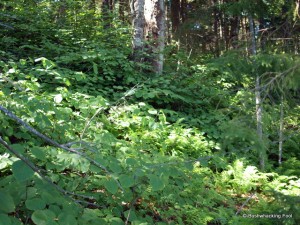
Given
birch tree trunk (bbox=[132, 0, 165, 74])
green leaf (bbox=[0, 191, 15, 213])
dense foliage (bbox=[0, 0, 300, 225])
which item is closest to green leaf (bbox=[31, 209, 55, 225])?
dense foliage (bbox=[0, 0, 300, 225])

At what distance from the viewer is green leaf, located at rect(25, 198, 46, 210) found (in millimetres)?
1584

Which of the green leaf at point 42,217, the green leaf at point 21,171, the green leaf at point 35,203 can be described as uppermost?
the green leaf at point 21,171

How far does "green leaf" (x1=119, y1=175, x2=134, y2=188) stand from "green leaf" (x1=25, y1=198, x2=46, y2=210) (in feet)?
1.59

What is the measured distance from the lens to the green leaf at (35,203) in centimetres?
158

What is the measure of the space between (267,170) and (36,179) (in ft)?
13.2

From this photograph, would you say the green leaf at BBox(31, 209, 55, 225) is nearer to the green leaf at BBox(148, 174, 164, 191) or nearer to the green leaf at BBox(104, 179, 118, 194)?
the green leaf at BBox(104, 179, 118, 194)

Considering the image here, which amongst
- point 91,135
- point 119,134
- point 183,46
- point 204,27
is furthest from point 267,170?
point 204,27

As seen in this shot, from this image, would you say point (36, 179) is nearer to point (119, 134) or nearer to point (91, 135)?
point (91, 135)

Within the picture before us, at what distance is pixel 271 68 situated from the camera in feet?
11.5

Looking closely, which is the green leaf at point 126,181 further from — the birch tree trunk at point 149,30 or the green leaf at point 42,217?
the birch tree trunk at point 149,30

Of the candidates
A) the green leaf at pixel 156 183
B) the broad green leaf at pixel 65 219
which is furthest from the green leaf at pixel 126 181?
the broad green leaf at pixel 65 219

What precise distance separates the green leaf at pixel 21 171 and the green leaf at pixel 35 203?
0.38 metres

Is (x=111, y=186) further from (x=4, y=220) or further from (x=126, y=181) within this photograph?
(x=4, y=220)

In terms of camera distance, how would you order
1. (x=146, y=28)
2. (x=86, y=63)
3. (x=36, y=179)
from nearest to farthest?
1. (x=36, y=179)
2. (x=86, y=63)
3. (x=146, y=28)
